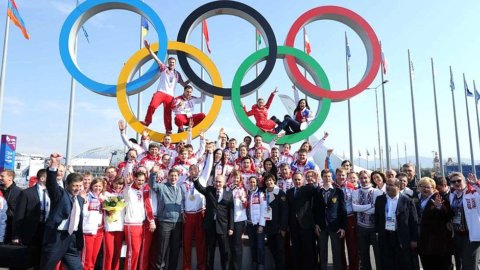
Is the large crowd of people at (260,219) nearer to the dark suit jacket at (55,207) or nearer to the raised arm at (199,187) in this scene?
the raised arm at (199,187)

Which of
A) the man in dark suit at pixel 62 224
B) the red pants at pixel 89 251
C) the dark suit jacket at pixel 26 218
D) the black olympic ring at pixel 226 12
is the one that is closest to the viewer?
the man in dark suit at pixel 62 224

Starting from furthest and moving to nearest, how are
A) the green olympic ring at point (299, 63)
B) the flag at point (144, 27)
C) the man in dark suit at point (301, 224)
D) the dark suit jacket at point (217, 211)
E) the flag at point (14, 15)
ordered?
the flag at point (144, 27) < the flag at point (14, 15) < the green olympic ring at point (299, 63) < the dark suit jacket at point (217, 211) < the man in dark suit at point (301, 224)

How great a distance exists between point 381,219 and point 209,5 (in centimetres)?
741

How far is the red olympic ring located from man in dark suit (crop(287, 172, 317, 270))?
461 cm

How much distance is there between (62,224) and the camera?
454cm

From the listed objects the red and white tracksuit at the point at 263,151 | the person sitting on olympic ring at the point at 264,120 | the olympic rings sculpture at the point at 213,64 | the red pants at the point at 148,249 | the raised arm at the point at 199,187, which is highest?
the olympic rings sculpture at the point at 213,64

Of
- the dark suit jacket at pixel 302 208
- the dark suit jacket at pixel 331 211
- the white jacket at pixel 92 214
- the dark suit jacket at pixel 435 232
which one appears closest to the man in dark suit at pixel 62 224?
the white jacket at pixel 92 214

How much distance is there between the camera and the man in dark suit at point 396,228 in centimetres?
540

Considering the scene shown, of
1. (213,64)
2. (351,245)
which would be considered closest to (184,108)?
(213,64)

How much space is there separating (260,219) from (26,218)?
3.53 meters

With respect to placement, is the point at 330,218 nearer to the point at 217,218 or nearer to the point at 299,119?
the point at 217,218

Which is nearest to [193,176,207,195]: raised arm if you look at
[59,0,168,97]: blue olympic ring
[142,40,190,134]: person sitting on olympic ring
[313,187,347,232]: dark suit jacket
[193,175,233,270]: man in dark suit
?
[193,175,233,270]: man in dark suit

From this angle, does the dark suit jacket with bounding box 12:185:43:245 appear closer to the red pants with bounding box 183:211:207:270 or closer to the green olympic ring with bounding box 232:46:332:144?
the red pants with bounding box 183:211:207:270

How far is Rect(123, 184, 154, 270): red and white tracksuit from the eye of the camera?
548 centimetres
